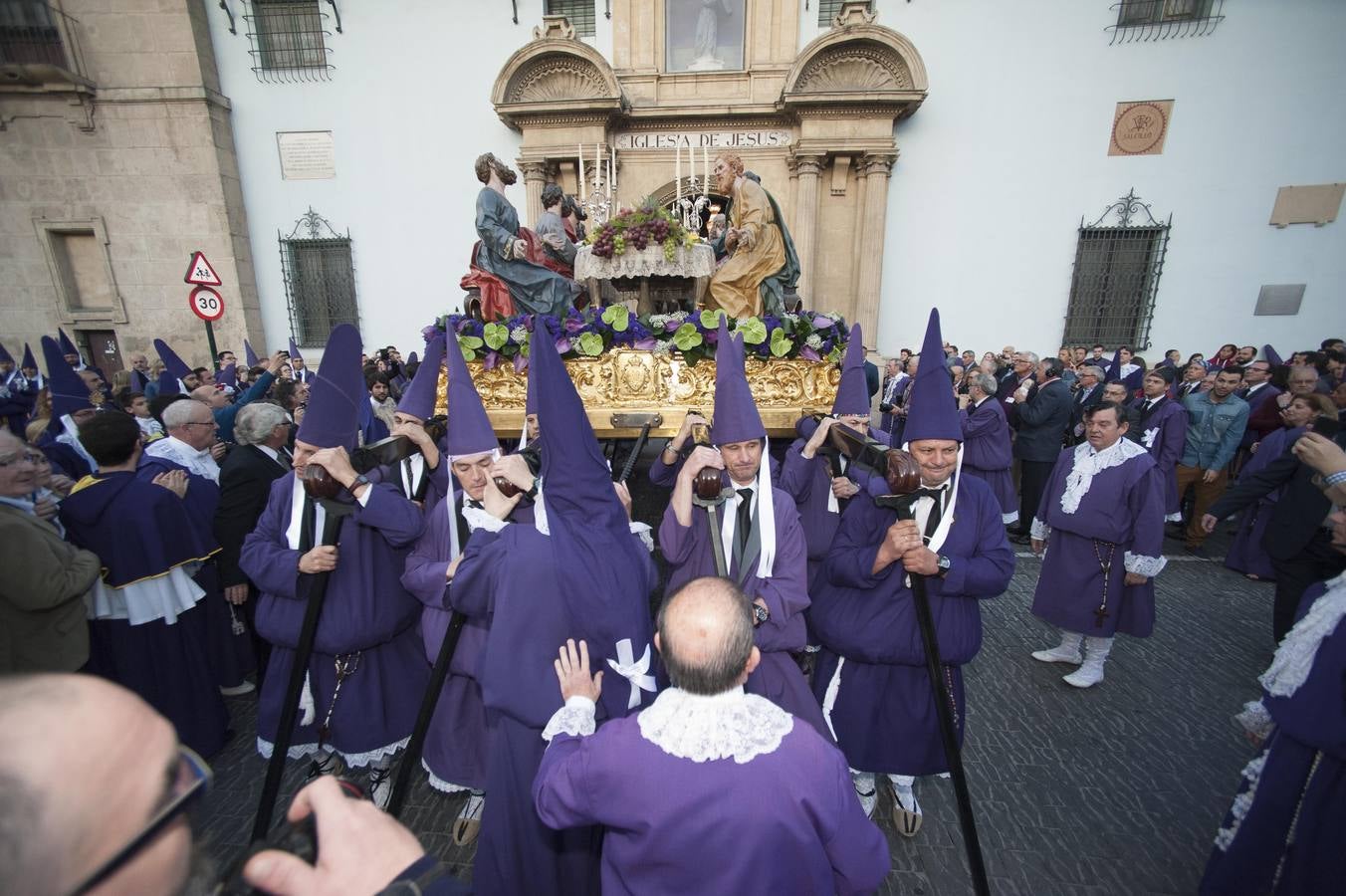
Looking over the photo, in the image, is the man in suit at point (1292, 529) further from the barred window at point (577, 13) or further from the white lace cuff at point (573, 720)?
the barred window at point (577, 13)

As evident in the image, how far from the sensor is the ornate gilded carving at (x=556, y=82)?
32.8ft

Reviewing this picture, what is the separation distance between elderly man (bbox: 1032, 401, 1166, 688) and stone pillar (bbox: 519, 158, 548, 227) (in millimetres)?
9938

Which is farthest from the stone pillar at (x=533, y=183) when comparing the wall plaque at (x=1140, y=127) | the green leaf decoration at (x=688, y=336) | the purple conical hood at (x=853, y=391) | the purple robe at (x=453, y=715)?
the wall plaque at (x=1140, y=127)

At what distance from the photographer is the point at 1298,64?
982cm

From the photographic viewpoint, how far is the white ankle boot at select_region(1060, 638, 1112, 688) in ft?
12.4

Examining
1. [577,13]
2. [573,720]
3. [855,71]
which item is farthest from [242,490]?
[577,13]

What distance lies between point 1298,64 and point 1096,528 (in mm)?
13269

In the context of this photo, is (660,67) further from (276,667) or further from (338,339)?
(276,667)

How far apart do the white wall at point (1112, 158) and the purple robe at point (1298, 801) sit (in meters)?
10.5

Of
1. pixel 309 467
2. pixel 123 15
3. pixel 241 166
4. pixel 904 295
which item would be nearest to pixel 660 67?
pixel 904 295

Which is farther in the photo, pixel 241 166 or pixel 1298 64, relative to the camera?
pixel 241 166

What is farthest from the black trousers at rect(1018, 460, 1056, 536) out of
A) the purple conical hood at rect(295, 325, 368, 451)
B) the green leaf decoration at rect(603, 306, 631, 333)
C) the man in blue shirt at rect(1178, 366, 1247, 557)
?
the purple conical hood at rect(295, 325, 368, 451)

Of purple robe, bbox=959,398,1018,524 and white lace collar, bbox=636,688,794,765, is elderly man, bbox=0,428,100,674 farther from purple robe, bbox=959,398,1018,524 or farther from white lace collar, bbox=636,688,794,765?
purple robe, bbox=959,398,1018,524

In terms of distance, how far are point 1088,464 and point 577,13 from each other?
12493 mm
